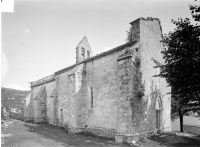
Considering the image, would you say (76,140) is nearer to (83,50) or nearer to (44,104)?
(44,104)

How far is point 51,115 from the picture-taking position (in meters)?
21.9

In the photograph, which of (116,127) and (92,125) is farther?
(92,125)

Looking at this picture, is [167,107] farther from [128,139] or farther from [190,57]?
[190,57]

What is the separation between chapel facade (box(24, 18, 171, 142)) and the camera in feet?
38.1

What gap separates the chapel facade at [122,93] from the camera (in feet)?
38.1

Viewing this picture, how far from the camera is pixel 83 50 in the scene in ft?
79.2

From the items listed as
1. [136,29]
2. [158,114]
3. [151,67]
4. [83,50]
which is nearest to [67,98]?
[83,50]

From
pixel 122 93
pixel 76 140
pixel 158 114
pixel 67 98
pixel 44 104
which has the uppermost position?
pixel 122 93

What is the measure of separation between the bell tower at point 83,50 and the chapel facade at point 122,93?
493 centimetres

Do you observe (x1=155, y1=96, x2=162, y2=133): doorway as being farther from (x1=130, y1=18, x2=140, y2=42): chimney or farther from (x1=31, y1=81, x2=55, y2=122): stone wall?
(x1=31, y1=81, x2=55, y2=122): stone wall

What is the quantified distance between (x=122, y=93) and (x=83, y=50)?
13.9 metres

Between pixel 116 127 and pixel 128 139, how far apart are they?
1.89 meters

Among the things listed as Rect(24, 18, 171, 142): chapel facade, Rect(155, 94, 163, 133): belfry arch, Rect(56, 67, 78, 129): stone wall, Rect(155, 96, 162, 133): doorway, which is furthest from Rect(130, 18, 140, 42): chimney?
Rect(56, 67, 78, 129): stone wall

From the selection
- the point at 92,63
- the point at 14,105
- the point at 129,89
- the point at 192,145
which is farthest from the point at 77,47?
the point at 14,105
